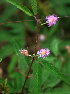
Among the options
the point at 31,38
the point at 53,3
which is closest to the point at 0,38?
the point at 31,38

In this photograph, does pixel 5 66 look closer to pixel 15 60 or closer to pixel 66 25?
pixel 15 60

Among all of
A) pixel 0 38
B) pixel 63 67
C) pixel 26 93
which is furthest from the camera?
pixel 0 38

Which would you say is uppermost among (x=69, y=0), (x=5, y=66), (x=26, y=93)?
(x=69, y=0)

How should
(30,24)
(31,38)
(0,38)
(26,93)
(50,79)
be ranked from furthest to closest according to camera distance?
(31,38), (30,24), (0,38), (50,79), (26,93)

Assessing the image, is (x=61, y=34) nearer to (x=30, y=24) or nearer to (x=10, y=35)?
(x=30, y=24)

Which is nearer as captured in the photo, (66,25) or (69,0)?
(69,0)

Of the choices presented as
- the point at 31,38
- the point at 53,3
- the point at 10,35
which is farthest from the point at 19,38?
the point at 53,3

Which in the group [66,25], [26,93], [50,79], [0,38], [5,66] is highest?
[66,25]

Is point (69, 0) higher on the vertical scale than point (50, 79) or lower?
higher

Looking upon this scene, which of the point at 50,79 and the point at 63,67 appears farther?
the point at 63,67
